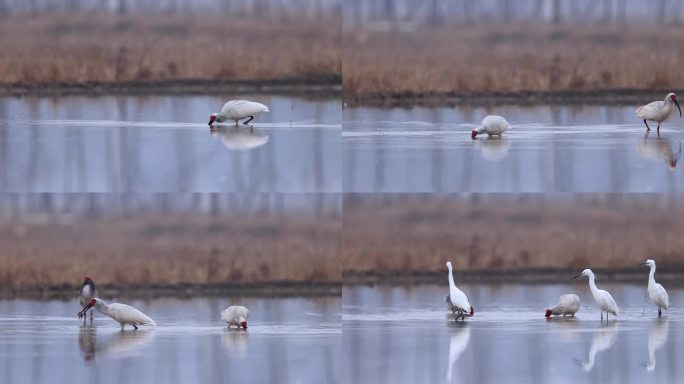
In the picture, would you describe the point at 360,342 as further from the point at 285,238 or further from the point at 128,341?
the point at 285,238

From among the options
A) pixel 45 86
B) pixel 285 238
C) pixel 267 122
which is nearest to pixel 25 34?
pixel 45 86

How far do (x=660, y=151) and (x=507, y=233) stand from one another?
233 inches

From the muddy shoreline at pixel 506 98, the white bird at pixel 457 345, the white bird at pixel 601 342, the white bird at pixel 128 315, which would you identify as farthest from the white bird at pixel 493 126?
the white bird at pixel 128 315

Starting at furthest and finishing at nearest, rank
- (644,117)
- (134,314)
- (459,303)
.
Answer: (644,117) < (459,303) < (134,314)

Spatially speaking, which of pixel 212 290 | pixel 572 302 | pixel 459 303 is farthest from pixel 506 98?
pixel 459 303

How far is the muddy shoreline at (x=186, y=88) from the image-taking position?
62.0 ft

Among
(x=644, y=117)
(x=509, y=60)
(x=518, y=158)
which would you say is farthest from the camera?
(x=509, y=60)

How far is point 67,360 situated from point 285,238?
7.84 meters

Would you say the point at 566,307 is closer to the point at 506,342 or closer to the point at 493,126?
the point at 493,126

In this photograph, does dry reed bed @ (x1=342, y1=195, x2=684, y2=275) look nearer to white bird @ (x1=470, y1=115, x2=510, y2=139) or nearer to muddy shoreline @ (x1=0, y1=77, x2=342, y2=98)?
muddy shoreline @ (x1=0, y1=77, x2=342, y2=98)

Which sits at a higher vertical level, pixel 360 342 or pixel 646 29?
pixel 646 29

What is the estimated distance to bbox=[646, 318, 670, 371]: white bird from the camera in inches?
487

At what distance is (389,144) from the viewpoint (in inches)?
612

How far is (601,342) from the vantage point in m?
13.4
